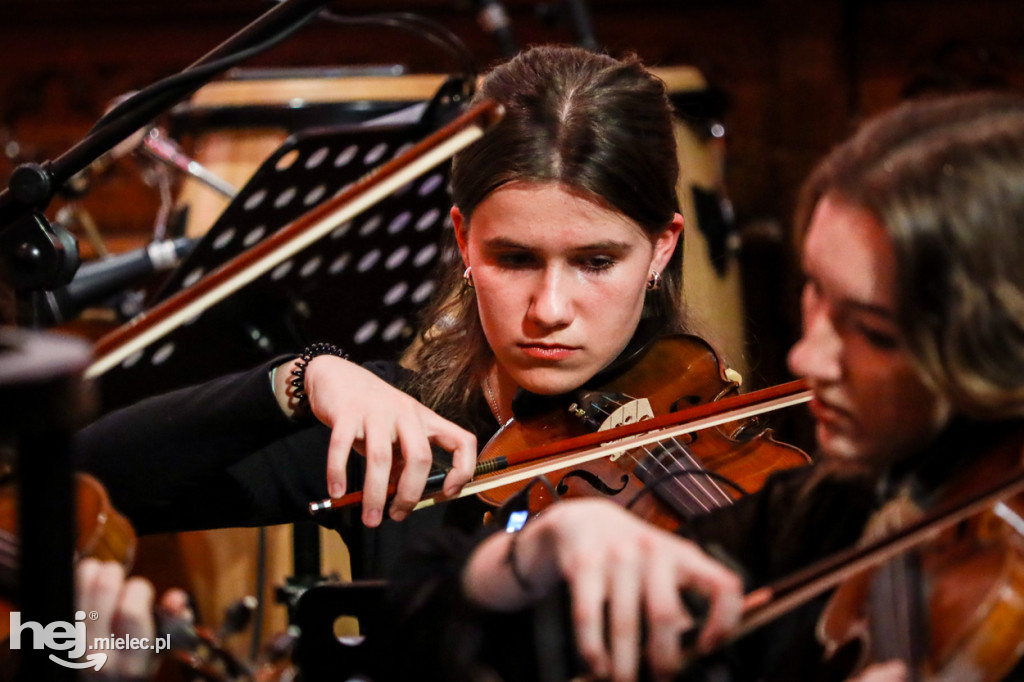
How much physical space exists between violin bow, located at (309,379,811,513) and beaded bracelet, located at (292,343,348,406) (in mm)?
119

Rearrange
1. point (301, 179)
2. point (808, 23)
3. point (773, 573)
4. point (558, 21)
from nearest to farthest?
1. point (773, 573)
2. point (301, 179)
3. point (558, 21)
4. point (808, 23)

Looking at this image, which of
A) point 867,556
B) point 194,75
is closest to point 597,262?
point 194,75

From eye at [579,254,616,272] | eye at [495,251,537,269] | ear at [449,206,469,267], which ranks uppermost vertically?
ear at [449,206,469,267]

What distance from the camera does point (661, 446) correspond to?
95 centimetres

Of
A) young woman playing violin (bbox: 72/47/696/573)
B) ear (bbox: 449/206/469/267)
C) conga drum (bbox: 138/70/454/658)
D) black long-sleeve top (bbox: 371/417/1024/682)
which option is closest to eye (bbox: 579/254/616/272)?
young woman playing violin (bbox: 72/47/696/573)

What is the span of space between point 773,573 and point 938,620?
121mm

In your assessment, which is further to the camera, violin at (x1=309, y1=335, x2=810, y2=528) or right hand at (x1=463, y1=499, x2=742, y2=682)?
violin at (x1=309, y1=335, x2=810, y2=528)

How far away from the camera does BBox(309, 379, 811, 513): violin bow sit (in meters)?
0.93

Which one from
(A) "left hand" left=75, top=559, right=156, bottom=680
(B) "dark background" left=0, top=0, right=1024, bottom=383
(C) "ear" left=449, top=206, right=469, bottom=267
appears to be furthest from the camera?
(B) "dark background" left=0, top=0, right=1024, bottom=383

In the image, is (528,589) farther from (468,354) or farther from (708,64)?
(708,64)

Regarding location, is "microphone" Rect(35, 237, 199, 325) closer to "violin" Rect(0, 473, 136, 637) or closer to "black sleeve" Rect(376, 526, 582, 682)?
"violin" Rect(0, 473, 136, 637)

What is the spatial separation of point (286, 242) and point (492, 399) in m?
0.30

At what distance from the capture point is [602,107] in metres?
1.02

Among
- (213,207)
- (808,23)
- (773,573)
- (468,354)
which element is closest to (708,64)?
(808,23)
